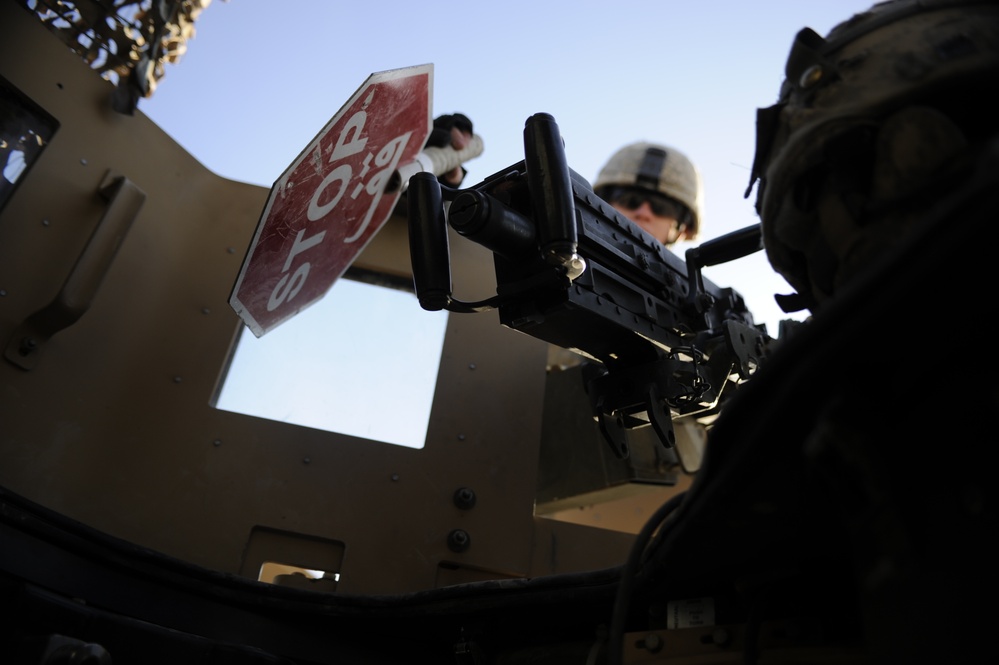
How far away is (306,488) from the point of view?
9.70ft

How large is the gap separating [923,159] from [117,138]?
2.95 meters

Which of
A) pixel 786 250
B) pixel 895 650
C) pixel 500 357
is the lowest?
pixel 895 650

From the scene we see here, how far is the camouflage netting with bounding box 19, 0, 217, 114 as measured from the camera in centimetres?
318

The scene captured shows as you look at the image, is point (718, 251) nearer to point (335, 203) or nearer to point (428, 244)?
point (428, 244)

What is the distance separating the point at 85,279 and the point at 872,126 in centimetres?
252

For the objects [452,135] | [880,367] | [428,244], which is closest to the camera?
[880,367]

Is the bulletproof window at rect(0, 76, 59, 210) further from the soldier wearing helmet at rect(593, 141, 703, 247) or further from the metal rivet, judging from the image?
the soldier wearing helmet at rect(593, 141, 703, 247)

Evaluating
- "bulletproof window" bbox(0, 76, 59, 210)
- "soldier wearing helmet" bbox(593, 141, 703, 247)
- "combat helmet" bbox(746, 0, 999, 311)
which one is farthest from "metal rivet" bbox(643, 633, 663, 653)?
"soldier wearing helmet" bbox(593, 141, 703, 247)

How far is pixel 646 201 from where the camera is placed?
18.7 ft

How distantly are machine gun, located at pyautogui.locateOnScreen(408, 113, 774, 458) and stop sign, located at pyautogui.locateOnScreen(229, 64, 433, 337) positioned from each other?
1.45 feet

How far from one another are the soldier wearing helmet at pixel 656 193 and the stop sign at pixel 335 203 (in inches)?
128

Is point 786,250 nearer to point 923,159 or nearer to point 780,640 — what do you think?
point 923,159

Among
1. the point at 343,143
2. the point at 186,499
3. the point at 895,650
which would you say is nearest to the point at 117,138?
the point at 343,143

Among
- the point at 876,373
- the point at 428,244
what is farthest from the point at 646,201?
the point at 876,373
